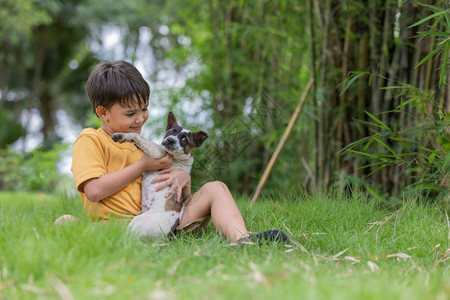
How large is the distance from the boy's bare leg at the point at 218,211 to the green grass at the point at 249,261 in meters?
0.07

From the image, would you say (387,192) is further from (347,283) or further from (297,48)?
(347,283)

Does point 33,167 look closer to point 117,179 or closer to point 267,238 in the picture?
point 117,179

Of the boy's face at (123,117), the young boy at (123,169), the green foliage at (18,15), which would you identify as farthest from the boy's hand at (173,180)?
the green foliage at (18,15)

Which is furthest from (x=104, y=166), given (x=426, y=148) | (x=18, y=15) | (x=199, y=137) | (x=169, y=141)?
(x=18, y=15)

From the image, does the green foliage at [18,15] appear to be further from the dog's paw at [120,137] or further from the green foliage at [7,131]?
the dog's paw at [120,137]

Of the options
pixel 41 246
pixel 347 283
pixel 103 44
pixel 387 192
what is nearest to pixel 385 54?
pixel 387 192

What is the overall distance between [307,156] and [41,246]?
3.08 metres

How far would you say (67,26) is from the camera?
15641mm

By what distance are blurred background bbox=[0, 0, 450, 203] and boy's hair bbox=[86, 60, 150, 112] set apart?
0.88m

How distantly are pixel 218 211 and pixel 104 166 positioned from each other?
0.54 metres

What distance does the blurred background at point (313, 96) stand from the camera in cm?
251

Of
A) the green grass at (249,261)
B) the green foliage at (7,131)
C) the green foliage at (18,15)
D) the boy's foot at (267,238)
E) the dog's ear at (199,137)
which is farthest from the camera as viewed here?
the green foliage at (7,131)

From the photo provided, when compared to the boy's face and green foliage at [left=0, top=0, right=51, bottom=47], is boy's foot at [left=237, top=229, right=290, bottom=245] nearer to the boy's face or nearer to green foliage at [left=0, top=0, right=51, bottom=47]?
the boy's face

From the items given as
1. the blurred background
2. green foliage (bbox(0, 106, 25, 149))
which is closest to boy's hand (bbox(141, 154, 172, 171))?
the blurred background
